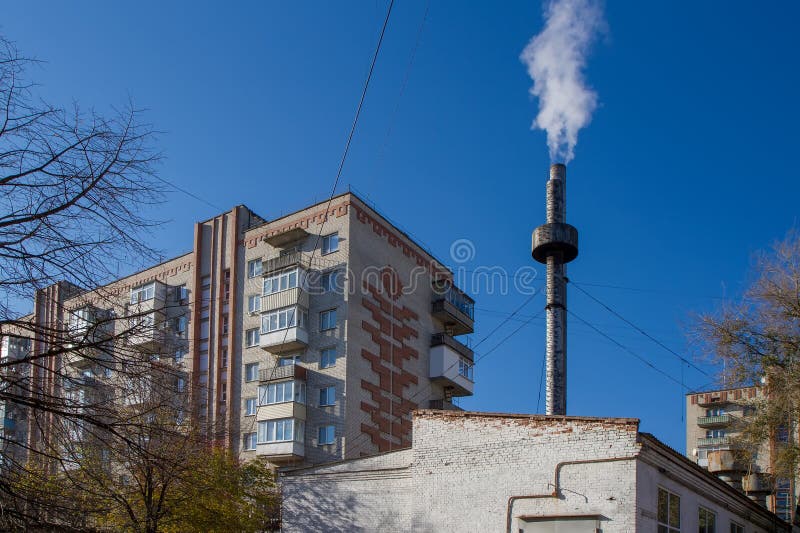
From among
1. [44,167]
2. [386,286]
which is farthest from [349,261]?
[44,167]

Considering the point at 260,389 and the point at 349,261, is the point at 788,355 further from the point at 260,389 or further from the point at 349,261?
the point at 260,389

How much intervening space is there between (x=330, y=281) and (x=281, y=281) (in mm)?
2797

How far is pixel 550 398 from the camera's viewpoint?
35906 millimetres

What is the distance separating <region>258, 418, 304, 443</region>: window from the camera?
41125 mm

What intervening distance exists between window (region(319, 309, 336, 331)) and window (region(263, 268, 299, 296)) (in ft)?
7.15

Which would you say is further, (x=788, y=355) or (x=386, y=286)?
(x=386, y=286)

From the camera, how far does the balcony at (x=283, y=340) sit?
42969 mm

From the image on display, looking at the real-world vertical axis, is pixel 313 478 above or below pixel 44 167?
below

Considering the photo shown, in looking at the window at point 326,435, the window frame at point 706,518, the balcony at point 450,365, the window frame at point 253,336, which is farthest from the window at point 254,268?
the window frame at point 706,518

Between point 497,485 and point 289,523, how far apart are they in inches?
288

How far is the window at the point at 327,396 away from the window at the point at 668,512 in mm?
24768

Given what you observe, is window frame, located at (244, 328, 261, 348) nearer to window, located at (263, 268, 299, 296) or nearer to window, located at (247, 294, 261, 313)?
window, located at (247, 294, 261, 313)

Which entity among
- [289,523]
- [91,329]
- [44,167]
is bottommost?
[289,523]

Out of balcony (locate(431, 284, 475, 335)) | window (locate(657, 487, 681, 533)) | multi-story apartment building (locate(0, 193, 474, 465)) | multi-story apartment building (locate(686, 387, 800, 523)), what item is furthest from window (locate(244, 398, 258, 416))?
window (locate(657, 487, 681, 533))
